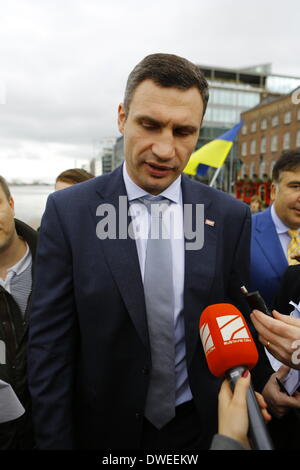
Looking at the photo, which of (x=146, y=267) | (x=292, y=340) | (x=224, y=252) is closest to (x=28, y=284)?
(x=146, y=267)

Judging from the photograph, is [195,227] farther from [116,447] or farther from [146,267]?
[116,447]

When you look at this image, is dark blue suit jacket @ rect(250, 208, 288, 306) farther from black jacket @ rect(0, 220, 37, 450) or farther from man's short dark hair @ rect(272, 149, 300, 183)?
black jacket @ rect(0, 220, 37, 450)

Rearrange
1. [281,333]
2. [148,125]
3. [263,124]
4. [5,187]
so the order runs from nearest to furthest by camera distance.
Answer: [281,333], [148,125], [5,187], [263,124]

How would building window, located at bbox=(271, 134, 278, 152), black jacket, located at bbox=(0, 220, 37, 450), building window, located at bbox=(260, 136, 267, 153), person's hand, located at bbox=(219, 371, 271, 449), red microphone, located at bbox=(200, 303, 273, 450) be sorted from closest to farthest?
person's hand, located at bbox=(219, 371, 271, 449)
red microphone, located at bbox=(200, 303, 273, 450)
black jacket, located at bbox=(0, 220, 37, 450)
building window, located at bbox=(271, 134, 278, 152)
building window, located at bbox=(260, 136, 267, 153)

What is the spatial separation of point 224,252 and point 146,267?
0.42m

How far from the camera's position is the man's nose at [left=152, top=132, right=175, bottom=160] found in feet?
4.46

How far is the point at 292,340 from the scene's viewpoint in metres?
1.25

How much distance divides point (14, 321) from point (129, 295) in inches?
29.9

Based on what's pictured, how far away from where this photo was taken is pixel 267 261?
8.35 feet

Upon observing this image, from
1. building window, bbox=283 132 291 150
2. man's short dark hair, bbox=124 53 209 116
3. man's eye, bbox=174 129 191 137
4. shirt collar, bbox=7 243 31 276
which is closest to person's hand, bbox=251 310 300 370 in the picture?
man's eye, bbox=174 129 191 137

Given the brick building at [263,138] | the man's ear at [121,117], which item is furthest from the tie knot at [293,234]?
the brick building at [263,138]

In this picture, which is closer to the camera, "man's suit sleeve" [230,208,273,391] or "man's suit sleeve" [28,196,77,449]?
"man's suit sleeve" [28,196,77,449]

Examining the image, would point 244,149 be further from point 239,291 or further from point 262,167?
point 239,291

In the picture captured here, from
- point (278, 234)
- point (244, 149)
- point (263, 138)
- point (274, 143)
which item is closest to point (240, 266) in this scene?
point (278, 234)
